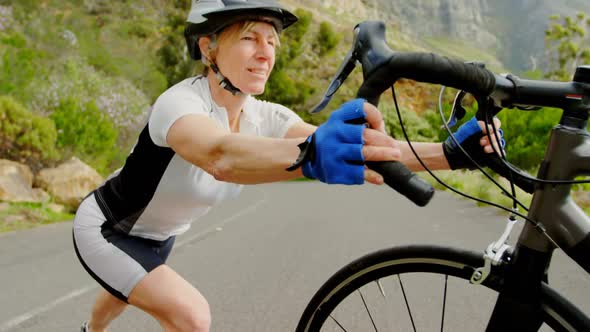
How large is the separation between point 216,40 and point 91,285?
13.4 feet

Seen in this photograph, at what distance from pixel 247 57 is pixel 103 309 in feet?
4.73

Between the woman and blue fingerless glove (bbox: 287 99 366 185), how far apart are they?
7.1 inches

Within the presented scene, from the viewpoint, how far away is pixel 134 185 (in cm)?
257

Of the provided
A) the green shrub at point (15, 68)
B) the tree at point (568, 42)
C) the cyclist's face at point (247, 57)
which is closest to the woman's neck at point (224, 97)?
the cyclist's face at point (247, 57)

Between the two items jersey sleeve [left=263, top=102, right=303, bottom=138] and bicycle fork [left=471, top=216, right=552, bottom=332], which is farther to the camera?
jersey sleeve [left=263, top=102, right=303, bottom=138]

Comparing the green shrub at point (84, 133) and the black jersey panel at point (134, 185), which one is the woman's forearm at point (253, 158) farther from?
the green shrub at point (84, 133)

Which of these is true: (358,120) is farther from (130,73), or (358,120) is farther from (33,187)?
(130,73)

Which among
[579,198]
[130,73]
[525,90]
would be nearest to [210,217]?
[579,198]

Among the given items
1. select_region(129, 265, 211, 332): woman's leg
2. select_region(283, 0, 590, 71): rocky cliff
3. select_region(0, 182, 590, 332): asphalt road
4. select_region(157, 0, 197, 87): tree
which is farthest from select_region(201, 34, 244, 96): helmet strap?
select_region(283, 0, 590, 71): rocky cliff

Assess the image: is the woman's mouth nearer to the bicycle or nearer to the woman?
the woman

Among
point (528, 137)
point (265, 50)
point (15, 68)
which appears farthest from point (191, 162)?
point (528, 137)

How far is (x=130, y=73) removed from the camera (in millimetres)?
29984

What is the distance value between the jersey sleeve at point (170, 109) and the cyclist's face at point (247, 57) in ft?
0.72

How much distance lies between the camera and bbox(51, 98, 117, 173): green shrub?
1408cm
